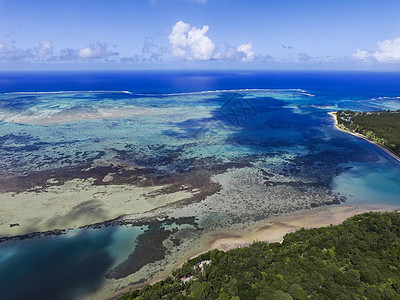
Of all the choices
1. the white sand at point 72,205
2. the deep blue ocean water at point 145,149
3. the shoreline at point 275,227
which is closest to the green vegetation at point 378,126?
the deep blue ocean water at point 145,149

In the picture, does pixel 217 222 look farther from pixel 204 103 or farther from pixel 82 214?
pixel 204 103

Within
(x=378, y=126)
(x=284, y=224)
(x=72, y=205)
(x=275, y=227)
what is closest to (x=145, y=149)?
(x=72, y=205)

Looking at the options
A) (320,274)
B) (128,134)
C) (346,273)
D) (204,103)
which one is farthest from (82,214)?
A: (204,103)

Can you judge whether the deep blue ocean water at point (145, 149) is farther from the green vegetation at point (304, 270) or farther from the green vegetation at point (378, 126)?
the green vegetation at point (304, 270)

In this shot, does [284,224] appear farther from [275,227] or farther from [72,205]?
[72,205]

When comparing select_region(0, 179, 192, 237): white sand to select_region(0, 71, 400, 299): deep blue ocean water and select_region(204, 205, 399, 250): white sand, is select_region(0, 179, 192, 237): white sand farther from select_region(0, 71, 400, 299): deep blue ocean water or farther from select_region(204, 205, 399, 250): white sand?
select_region(204, 205, 399, 250): white sand

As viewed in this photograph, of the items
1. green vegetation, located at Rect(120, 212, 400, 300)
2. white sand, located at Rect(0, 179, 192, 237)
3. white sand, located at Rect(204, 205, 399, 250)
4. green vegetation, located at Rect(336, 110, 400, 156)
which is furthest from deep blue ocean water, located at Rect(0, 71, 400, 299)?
green vegetation, located at Rect(120, 212, 400, 300)
